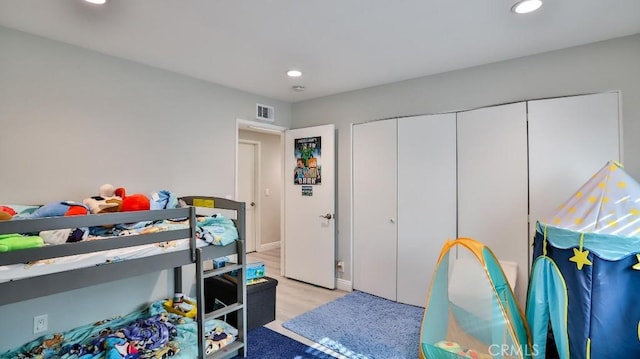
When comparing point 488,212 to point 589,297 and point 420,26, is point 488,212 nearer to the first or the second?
point 589,297

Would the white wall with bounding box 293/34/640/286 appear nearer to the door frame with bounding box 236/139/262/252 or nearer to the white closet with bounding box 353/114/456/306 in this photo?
the white closet with bounding box 353/114/456/306

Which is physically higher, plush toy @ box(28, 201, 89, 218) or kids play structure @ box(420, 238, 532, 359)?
plush toy @ box(28, 201, 89, 218)

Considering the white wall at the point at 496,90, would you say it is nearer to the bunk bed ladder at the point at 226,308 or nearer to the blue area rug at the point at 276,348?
the blue area rug at the point at 276,348

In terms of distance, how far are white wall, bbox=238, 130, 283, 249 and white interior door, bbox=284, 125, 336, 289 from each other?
1541 millimetres

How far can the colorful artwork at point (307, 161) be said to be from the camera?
385 cm

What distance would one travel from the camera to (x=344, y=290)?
3.72m

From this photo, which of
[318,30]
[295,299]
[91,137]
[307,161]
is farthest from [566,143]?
[91,137]

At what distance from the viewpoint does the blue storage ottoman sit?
9.15 ft

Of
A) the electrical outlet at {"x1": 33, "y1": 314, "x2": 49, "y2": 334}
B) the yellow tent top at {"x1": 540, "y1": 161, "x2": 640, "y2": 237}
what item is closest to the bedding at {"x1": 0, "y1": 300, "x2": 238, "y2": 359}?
the electrical outlet at {"x1": 33, "y1": 314, "x2": 49, "y2": 334}

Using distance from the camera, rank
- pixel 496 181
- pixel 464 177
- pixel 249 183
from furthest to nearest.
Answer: pixel 249 183
pixel 464 177
pixel 496 181

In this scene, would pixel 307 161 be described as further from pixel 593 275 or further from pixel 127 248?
pixel 593 275

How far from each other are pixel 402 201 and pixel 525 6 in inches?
75.8

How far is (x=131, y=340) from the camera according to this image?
83.9 inches

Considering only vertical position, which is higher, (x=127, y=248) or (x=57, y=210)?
(x=57, y=210)
